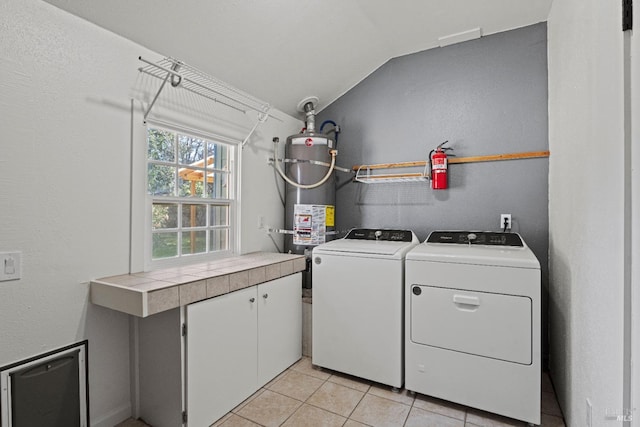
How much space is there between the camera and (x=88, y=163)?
1.71 metres

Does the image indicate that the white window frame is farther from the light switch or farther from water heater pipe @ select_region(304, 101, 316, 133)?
water heater pipe @ select_region(304, 101, 316, 133)

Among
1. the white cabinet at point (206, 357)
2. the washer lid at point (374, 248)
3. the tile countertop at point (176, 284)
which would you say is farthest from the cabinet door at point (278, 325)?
the washer lid at point (374, 248)

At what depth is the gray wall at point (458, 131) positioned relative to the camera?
2467mm

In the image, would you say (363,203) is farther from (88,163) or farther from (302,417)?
(88,163)

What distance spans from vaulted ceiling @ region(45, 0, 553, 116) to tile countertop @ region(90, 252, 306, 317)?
4.63ft

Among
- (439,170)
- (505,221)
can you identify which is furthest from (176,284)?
(505,221)

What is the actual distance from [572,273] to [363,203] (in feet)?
5.80

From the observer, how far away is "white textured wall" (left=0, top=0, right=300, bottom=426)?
56.6 inches

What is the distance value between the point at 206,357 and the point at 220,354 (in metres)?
0.10

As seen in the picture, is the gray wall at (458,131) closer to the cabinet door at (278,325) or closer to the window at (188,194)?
the cabinet door at (278,325)

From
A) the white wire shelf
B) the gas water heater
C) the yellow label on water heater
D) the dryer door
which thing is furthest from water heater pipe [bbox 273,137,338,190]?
the dryer door

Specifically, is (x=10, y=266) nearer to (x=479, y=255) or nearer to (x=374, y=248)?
(x=374, y=248)

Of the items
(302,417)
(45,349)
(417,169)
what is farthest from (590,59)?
(45,349)

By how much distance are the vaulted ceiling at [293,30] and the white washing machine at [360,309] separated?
1500mm
